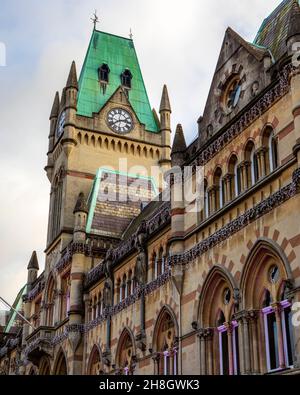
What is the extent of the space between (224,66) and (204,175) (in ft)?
15.9

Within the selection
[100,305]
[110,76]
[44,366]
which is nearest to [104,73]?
[110,76]

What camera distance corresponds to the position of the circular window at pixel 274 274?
76.8 ft

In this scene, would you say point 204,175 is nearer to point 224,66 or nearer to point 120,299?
point 224,66

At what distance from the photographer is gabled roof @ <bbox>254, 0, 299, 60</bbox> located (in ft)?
90.9

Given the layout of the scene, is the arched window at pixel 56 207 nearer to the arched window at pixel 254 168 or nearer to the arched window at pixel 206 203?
the arched window at pixel 206 203

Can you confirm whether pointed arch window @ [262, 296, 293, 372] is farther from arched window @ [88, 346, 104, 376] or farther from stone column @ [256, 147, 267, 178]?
arched window @ [88, 346, 104, 376]

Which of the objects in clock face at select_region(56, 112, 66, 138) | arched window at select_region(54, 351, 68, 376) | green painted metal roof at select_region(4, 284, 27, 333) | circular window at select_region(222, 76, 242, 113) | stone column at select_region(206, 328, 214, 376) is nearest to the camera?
stone column at select_region(206, 328, 214, 376)

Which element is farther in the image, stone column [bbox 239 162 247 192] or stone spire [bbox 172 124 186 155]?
stone spire [bbox 172 124 186 155]

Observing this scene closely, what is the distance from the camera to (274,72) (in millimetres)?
25484

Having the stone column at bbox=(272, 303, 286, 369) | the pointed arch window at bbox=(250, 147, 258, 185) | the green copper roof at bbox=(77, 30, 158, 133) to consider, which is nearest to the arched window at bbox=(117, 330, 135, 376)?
the pointed arch window at bbox=(250, 147, 258, 185)

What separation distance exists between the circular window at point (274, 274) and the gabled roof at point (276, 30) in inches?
330

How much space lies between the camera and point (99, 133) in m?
53.4

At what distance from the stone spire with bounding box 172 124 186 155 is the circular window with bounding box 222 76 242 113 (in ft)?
12.4

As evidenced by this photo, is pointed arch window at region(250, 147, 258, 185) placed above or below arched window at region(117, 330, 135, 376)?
above
